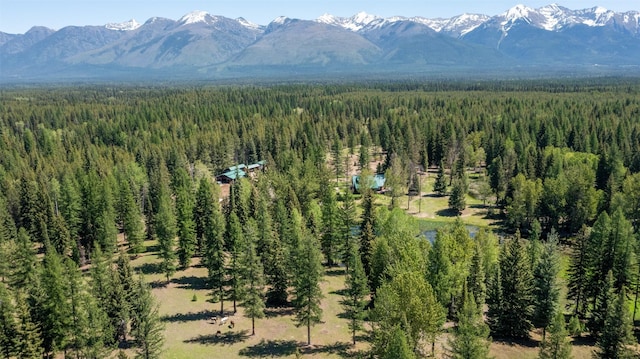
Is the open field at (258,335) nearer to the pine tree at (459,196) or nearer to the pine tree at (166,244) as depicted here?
the pine tree at (166,244)

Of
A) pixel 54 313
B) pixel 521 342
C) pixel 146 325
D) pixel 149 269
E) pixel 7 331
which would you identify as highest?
pixel 146 325

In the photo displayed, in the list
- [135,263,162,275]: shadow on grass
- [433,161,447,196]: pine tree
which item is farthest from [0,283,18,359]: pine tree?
[433,161,447,196]: pine tree

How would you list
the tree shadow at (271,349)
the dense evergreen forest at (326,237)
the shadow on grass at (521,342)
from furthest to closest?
the shadow on grass at (521,342), the tree shadow at (271,349), the dense evergreen forest at (326,237)

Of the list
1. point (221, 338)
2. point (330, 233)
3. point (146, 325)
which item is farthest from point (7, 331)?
point (330, 233)

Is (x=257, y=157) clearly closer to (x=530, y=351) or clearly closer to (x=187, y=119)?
(x=187, y=119)

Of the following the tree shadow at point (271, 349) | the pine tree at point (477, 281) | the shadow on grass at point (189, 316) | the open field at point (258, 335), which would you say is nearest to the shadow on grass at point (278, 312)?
the open field at point (258, 335)

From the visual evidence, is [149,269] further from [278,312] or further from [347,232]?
[347,232]

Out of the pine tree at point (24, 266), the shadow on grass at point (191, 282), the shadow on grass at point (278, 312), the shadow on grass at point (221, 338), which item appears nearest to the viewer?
the shadow on grass at point (221, 338)
